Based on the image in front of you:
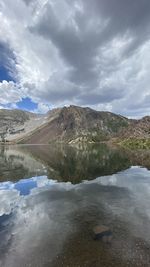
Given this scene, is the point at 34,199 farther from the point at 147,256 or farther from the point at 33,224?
the point at 147,256

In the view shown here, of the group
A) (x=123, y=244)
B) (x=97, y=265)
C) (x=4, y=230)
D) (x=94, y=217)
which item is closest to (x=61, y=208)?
(x=94, y=217)

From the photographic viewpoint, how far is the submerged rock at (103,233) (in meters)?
19.6

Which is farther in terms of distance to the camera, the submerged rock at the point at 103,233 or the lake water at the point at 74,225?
the submerged rock at the point at 103,233

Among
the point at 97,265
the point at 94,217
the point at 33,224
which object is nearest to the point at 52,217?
the point at 33,224

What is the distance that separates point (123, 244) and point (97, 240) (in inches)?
91.0

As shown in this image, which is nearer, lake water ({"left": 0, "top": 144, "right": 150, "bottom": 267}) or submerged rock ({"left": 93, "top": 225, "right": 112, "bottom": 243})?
lake water ({"left": 0, "top": 144, "right": 150, "bottom": 267})

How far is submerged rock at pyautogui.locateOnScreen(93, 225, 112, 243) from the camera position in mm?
19628

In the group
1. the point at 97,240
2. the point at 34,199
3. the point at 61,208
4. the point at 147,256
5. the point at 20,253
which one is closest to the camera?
the point at 147,256

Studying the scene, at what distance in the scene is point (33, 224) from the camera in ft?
79.1

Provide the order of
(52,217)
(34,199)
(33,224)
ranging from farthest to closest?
1. (34,199)
2. (52,217)
3. (33,224)

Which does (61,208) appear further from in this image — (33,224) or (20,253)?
(20,253)

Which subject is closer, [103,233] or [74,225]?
[103,233]

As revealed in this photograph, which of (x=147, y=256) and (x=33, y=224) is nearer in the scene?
(x=147, y=256)

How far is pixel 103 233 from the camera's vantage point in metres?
20.8
